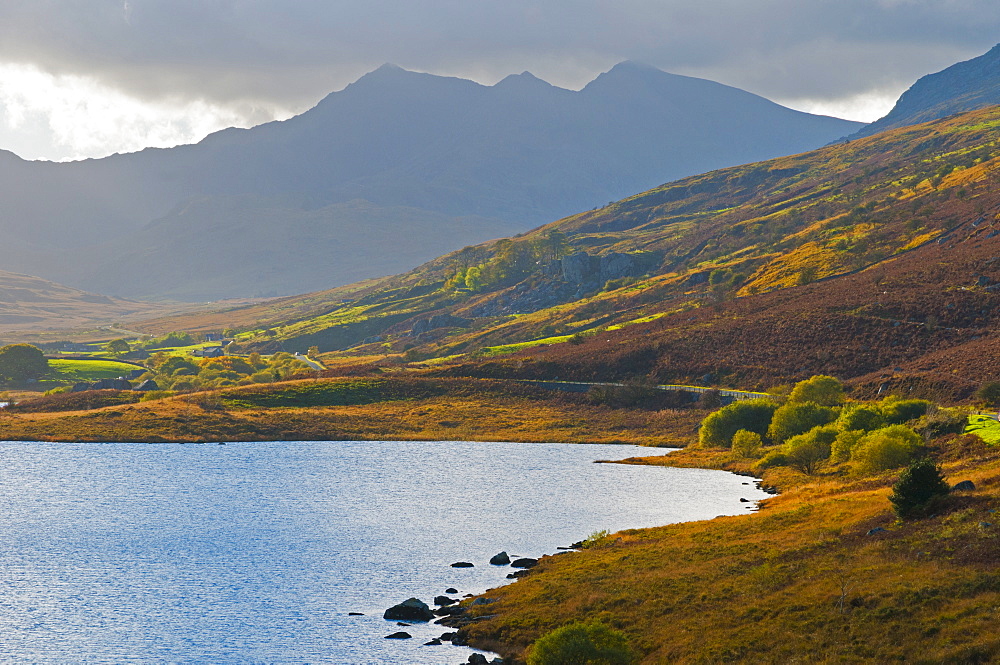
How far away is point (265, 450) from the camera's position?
127m

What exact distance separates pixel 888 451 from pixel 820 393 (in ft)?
130

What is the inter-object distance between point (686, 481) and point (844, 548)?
48.2 metres

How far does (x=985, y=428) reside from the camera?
7888 cm

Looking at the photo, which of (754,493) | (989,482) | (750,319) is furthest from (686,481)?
(750,319)

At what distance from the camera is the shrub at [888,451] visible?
3088 inches

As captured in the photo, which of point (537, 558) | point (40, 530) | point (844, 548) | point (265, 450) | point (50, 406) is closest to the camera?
point (844, 548)

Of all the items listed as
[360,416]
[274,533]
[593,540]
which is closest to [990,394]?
[593,540]

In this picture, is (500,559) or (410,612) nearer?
(410,612)

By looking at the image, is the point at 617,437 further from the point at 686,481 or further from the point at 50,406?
the point at 50,406

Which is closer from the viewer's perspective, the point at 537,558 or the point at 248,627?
the point at 248,627

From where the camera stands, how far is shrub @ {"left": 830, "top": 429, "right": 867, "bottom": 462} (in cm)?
9106

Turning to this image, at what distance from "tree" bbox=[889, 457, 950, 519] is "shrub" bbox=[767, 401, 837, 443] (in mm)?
54939

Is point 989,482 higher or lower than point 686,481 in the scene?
higher

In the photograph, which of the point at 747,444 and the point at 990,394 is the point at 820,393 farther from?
the point at 990,394
